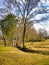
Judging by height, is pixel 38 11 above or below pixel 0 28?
above

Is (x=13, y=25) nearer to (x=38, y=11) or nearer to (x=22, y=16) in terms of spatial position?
(x=22, y=16)

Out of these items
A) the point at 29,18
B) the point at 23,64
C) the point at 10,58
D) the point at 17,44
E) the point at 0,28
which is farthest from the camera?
the point at 17,44

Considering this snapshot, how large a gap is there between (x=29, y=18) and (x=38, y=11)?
203 centimetres

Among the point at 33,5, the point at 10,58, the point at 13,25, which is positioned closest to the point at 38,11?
the point at 33,5

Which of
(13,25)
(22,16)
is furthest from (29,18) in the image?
(13,25)

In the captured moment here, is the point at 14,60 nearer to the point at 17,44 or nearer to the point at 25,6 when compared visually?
the point at 25,6

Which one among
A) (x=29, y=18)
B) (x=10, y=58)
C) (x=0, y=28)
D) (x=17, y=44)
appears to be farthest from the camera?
(x=17, y=44)

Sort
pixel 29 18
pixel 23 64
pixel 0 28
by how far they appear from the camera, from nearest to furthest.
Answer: pixel 23 64 → pixel 0 28 → pixel 29 18

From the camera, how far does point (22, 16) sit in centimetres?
3297

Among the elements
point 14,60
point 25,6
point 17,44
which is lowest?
point 17,44

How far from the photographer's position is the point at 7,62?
50.6 feet

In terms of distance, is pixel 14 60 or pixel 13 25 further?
pixel 13 25

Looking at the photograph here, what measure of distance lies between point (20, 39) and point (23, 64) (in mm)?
22411

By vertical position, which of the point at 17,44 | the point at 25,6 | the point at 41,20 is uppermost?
the point at 25,6
